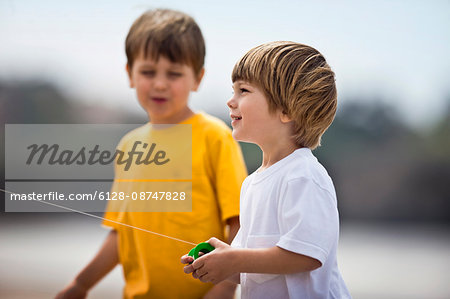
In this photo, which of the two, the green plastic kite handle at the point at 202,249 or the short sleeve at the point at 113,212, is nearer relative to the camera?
the green plastic kite handle at the point at 202,249

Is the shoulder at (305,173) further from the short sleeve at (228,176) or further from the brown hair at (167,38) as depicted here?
the brown hair at (167,38)

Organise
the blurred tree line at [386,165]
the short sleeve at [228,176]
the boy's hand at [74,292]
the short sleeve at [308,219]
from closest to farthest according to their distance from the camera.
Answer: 1. the short sleeve at [308,219]
2. the short sleeve at [228,176]
3. the boy's hand at [74,292]
4. the blurred tree line at [386,165]

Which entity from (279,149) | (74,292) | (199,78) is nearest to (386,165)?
(199,78)

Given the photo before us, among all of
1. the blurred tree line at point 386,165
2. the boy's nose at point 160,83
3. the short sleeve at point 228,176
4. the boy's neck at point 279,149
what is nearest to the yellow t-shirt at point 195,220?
the short sleeve at point 228,176

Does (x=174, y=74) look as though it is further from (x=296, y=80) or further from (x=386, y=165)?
(x=386, y=165)

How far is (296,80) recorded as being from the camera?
0.59 meters

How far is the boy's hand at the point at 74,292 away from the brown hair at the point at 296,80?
553mm

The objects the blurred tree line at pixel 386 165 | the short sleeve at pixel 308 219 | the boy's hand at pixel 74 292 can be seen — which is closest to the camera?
the short sleeve at pixel 308 219

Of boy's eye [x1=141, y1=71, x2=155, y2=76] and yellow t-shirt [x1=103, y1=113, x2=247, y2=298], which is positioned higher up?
boy's eye [x1=141, y1=71, x2=155, y2=76]

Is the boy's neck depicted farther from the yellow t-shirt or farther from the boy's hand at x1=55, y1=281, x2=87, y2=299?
the boy's hand at x1=55, y1=281, x2=87, y2=299

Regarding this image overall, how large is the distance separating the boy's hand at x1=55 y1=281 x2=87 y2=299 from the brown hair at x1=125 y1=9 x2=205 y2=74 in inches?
16.7

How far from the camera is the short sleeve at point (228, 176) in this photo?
0.83 meters

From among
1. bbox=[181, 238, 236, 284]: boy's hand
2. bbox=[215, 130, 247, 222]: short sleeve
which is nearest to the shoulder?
bbox=[181, 238, 236, 284]: boy's hand

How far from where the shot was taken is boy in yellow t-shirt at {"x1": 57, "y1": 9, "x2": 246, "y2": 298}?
0.84m
